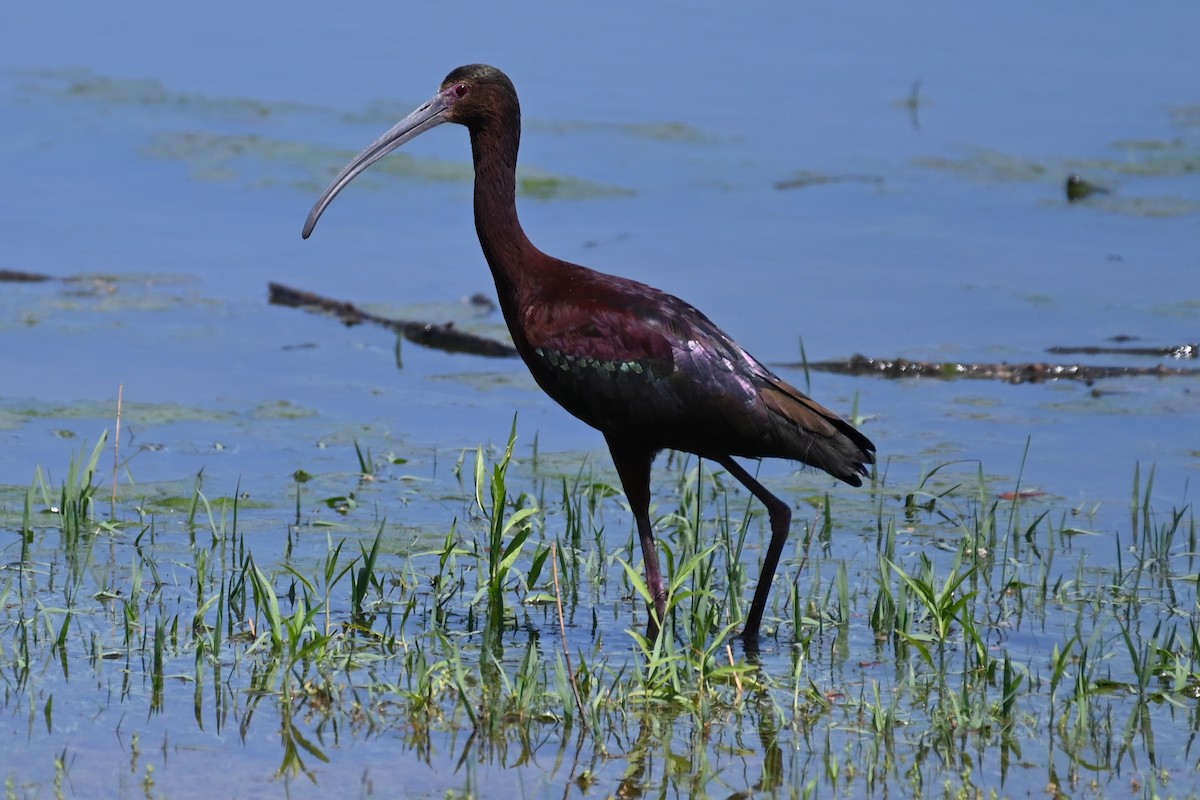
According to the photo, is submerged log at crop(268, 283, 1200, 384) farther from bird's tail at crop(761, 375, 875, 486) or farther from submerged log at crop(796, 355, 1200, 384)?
bird's tail at crop(761, 375, 875, 486)

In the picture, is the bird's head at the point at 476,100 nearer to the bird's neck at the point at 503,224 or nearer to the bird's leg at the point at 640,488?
the bird's neck at the point at 503,224

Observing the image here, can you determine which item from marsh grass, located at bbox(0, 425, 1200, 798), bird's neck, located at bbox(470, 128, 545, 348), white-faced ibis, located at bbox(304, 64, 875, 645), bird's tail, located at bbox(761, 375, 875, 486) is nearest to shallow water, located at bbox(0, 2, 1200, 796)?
marsh grass, located at bbox(0, 425, 1200, 798)

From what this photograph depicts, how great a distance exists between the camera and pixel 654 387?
5.96 m

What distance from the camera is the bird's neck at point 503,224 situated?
6.20m

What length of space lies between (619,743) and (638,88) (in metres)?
11.9

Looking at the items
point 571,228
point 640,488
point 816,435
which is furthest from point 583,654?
point 571,228

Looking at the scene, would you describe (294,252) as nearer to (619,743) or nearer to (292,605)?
(292,605)

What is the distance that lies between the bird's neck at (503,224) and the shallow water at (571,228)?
1062 mm

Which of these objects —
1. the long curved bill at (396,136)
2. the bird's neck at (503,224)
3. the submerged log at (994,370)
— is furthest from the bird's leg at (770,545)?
the submerged log at (994,370)

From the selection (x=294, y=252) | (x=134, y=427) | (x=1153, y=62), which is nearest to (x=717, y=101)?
(x=1153, y=62)

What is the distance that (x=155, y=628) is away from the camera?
5.28 meters

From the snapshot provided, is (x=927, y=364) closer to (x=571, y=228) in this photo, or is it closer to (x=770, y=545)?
(x=571, y=228)

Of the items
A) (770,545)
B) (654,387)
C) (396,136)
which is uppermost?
(396,136)

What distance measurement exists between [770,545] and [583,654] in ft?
2.77
